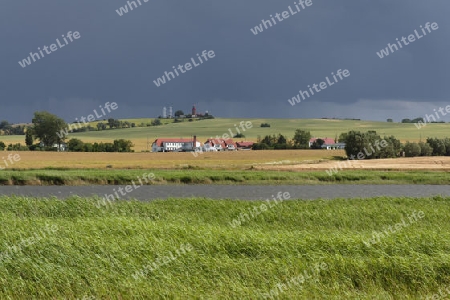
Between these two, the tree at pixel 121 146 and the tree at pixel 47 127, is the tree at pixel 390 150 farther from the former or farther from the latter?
the tree at pixel 47 127

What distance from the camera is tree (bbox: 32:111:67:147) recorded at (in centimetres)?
10562

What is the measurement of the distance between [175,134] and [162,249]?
130m

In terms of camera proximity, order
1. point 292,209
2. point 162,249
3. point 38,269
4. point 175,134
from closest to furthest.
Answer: point 38,269, point 162,249, point 292,209, point 175,134

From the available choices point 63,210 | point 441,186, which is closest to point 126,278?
point 63,210

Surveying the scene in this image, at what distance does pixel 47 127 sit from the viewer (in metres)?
107

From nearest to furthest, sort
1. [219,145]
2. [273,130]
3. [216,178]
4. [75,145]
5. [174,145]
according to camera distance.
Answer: [216,178], [75,145], [219,145], [174,145], [273,130]

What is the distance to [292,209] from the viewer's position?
22578 mm

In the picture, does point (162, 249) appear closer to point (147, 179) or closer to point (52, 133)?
point (147, 179)

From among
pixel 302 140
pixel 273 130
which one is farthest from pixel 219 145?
pixel 273 130

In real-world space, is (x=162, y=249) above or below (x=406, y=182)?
above

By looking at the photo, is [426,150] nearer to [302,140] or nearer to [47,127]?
[302,140]

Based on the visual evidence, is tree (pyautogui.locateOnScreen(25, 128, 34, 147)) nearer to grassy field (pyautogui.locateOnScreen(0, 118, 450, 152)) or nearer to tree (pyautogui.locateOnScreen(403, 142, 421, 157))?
grassy field (pyautogui.locateOnScreen(0, 118, 450, 152))

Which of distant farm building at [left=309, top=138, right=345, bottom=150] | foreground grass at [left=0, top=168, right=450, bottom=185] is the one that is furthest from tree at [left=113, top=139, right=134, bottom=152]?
foreground grass at [left=0, top=168, right=450, bottom=185]

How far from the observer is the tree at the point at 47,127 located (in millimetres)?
105625
